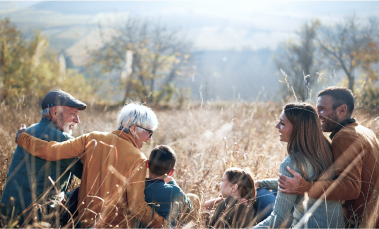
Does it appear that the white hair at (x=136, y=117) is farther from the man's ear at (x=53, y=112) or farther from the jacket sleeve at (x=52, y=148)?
the man's ear at (x=53, y=112)

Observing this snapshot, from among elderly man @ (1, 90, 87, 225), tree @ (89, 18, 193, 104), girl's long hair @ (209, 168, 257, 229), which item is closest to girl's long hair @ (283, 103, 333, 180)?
girl's long hair @ (209, 168, 257, 229)

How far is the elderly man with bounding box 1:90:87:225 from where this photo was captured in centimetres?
229

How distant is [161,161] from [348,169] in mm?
1425

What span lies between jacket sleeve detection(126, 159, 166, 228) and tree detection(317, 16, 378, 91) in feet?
92.4

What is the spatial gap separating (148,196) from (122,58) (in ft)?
76.4

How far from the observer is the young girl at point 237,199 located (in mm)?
2363

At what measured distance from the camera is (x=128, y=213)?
230 centimetres

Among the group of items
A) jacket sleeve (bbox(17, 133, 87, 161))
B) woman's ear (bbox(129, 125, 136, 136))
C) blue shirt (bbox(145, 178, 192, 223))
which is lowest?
blue shirt (bbox(145, 178, 192, 223))

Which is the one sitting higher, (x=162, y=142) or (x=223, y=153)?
(x=223, y=153)

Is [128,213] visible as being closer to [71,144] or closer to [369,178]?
[71,144]

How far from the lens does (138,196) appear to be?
87.4 inches

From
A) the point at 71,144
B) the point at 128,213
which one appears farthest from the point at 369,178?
the point at 71,144

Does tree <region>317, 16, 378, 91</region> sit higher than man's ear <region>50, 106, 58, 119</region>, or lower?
higher

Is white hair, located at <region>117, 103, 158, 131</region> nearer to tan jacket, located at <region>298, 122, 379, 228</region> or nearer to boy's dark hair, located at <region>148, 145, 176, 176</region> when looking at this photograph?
boy's dark hair, located at <region>148, 145, 176, 176</region>
